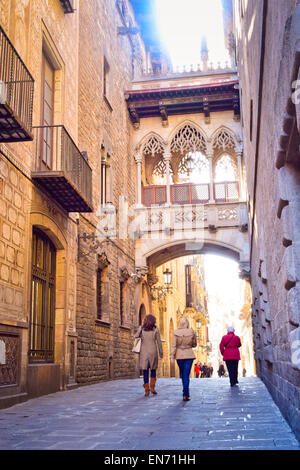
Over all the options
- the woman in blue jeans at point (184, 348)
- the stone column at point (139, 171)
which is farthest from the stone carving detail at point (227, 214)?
the woman in blue jeans at point (184, 348)

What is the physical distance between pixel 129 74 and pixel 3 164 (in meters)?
14.9

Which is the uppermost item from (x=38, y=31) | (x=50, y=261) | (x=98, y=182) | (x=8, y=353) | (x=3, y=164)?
(x=38, y=31)

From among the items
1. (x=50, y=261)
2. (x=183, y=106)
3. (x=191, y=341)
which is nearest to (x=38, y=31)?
(x=50, y=261)

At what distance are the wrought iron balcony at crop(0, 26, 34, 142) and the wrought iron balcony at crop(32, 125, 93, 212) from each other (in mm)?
1281

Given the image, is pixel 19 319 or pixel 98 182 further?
pixel 98 182

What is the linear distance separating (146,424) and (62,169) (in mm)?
6033

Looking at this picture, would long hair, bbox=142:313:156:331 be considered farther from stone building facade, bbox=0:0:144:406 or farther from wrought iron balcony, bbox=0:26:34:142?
wrought iron balcony, bbox=0:26:34:142

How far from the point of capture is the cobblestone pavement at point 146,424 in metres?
4.54

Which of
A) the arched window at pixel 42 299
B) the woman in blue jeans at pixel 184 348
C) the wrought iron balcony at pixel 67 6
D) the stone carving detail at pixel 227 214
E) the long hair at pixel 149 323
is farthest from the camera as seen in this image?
the stone carving detail at pixel 227 214

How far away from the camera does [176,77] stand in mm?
Result: 21969

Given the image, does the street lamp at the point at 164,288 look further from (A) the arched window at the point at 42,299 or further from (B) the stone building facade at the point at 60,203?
(A) the arched window at the point at 42,299

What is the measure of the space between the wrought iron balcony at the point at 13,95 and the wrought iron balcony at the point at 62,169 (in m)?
1.28
